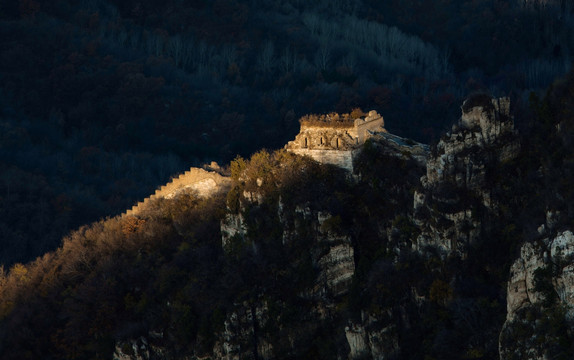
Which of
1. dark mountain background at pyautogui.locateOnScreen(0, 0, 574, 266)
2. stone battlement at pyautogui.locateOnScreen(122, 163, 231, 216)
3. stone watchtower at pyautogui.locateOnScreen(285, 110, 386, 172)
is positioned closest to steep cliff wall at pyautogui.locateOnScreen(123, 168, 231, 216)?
stone battlement at pyautogui.locateOnScreen(122, 163, 231, 216)

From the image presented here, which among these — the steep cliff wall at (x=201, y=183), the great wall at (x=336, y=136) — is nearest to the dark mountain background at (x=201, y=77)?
the steep cliff wall at (x=201, y=183)

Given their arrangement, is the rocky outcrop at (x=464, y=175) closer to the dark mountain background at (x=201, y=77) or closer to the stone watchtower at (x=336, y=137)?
the stone watchtower at (x=336, y=137)

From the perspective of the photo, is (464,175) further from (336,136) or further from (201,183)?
(201,183)

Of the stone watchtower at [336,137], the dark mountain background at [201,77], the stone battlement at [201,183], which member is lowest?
→ the dark mountain background at [201,77]

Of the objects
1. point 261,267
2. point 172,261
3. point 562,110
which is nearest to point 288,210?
point 261,267

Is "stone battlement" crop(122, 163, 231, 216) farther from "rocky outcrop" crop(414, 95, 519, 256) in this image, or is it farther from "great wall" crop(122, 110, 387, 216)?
"rocky outcrop" crop(414, 95, 519, 256)

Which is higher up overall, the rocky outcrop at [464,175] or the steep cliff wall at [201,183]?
the rocky outcrop at [464,175]

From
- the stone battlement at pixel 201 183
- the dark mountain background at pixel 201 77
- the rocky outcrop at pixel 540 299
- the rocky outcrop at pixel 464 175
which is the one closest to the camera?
the rocky outcrop at pixel 540 299
